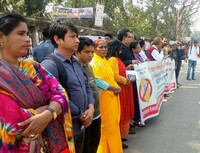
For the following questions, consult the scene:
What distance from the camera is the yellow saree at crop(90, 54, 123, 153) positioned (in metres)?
2.96

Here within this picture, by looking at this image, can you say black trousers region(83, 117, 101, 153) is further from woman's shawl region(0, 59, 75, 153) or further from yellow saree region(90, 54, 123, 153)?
woman's shawl region(0, 59, 75, 153)

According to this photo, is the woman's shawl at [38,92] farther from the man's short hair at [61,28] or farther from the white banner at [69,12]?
the white banner at [69,12]

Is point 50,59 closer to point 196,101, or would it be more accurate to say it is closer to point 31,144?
point 31,144

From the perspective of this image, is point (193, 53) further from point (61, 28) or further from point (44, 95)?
point (44, 95)

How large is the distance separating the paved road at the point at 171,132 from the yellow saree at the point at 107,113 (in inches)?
A: 22.2

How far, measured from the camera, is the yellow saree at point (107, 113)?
117 inches

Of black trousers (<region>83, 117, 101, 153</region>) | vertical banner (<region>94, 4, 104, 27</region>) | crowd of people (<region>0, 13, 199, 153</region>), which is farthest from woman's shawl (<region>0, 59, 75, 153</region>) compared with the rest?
vertical banner (<region>94, 4, 104, 27</region>)

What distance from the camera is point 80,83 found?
2.09 meters

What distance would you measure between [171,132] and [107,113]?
5.69ft

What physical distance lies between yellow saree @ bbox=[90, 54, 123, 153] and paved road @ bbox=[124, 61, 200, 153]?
22.2 inches

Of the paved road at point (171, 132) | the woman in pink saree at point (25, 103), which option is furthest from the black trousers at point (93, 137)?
the paved road at point (171, 132)

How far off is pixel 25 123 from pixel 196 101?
19.2 feet

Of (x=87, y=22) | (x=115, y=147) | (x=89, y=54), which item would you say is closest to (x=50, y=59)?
(x=89, y=54)

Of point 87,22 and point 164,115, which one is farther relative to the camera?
point 87,22
